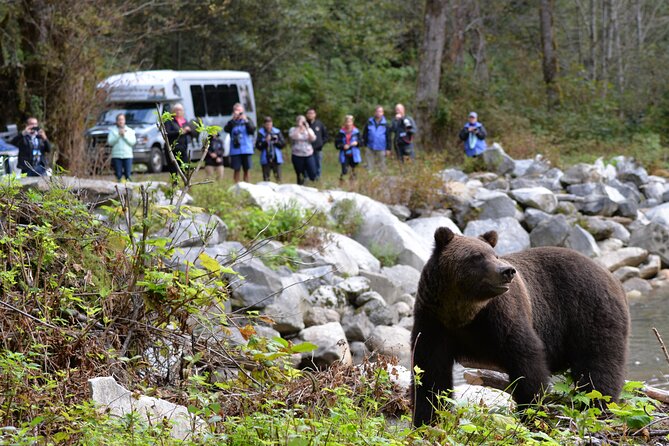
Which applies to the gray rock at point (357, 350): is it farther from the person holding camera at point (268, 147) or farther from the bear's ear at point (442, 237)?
the person holding camera at point (268, 147)

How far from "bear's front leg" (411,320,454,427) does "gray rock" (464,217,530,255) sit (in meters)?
13.4

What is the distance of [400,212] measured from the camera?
2019cm

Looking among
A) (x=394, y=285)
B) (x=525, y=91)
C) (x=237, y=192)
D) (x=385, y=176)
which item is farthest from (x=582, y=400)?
(x=525, y=91)

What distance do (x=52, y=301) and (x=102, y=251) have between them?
0.66 m

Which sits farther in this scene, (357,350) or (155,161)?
(155,161)

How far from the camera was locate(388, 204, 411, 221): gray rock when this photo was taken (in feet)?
66.3

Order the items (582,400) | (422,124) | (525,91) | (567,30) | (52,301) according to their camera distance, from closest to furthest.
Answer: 1. (582,400)
2. (52,301)
3. (422,124)
4. (525,91)
5. (567,30)

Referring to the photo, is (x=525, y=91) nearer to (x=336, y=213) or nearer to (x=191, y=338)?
(x=336, y=213)

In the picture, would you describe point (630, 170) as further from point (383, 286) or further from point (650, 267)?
point (383, 286)

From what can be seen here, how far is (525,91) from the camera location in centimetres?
3850

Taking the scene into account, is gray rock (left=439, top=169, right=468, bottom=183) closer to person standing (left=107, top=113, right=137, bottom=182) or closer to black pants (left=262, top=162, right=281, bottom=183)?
black pants (left=262, top=162, right=281, bottom=183)

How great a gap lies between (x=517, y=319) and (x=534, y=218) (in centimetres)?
1578

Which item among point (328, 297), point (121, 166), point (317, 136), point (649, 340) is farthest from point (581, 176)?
point (328, 297)

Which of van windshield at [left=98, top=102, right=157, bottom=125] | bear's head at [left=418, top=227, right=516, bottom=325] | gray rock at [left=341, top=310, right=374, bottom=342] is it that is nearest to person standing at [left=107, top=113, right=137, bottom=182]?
van windshield at [left=98, top=102, right=157, bottom=125]
